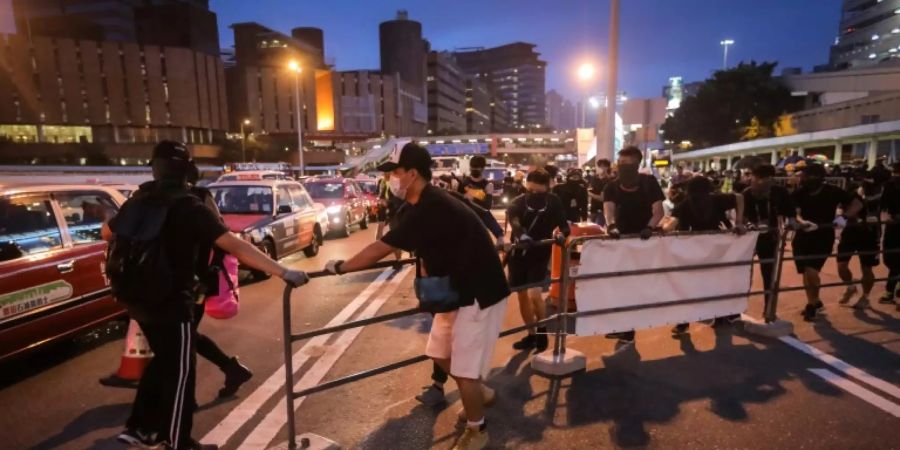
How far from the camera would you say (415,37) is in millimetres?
122438

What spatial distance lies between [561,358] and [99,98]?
7244 centimetres

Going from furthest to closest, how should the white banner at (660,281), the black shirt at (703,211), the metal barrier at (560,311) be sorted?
the black shirt at (703,211) < the white banner at (660,281) < the metal barrier at (560,311)

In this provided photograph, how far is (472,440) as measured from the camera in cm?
314

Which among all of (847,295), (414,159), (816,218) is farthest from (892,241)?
(414,159)

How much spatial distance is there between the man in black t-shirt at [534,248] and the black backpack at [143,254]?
9.80 ft

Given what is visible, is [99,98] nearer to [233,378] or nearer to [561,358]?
[233,378]

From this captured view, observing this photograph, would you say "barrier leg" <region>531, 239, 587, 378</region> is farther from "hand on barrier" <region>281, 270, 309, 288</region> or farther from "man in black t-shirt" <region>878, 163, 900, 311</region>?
"man in black t-shirt" <region>878, 163, 900, 311</region>

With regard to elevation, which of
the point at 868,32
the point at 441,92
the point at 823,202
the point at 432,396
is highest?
the point at 868,32

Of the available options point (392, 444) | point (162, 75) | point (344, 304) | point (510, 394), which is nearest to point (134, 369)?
point (392, 444)

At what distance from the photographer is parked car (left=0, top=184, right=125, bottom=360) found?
4164 mm

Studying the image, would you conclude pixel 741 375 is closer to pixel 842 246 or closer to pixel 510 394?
pixel 510 394

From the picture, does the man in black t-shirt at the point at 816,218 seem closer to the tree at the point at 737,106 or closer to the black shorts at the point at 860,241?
the black shorts at the point at 860,241

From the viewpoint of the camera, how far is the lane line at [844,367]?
4.04 metres

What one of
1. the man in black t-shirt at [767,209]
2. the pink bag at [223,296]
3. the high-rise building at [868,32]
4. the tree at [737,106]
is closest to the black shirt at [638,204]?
the man in black t-shirt at [767,209]
